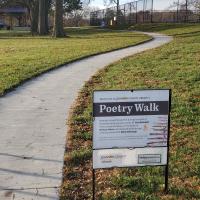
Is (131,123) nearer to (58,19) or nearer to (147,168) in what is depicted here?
(147,168)

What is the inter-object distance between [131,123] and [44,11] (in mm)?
47412

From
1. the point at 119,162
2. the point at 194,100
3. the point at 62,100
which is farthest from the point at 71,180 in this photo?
the point at 62,100

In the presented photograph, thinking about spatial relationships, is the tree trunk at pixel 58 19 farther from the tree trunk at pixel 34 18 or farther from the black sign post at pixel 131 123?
the black sign post at pixel 131 123

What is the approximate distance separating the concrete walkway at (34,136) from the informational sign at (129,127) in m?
0.78

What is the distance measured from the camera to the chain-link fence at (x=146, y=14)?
55.8 metres

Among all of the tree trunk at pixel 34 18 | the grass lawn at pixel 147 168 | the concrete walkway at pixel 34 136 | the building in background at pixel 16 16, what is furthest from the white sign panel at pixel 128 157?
the building in background at pixel 16 16

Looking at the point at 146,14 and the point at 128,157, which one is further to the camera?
the point at 146,14

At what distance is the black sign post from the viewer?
17.7 ft

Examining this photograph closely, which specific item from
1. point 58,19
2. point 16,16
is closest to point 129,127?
point 58,19

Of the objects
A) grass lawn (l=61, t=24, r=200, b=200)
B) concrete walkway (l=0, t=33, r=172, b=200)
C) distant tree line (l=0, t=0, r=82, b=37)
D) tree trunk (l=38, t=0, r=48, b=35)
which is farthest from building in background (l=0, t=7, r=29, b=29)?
grass lawn (l=61, t=24, r=200, b=200)

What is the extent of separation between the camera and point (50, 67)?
1762 centimetres

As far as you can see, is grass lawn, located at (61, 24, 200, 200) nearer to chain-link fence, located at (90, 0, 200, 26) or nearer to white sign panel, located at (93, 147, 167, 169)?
white sign panel, located at (93, 147, 167, 169)

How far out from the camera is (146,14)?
209ft

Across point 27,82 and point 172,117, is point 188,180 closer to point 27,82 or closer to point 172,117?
point 172,117
